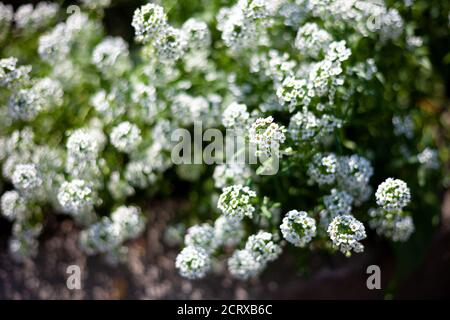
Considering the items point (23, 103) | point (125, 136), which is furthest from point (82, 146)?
point (23, 103)

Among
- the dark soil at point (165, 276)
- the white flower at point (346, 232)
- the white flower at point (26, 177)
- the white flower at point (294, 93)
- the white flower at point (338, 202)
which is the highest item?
the white flower at point (294, 93)

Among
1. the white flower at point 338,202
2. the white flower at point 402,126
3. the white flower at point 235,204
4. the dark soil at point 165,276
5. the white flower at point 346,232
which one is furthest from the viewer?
the dark soil at point 165,276

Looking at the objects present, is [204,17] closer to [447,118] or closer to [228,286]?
[228,286]

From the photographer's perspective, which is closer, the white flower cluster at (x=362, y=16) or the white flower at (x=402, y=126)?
the white flower cluster at (x=362, y=16)

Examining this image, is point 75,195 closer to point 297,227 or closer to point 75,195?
point 75,195

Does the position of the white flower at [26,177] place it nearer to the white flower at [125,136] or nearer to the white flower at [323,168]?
the white flower at [125,136]

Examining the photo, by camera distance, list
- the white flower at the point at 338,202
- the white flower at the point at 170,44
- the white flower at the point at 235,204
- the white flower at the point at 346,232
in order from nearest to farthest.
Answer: the white flower at the point at 346,232 → the white flower at the point at 235,204 → the white flower at the point at 338,202 → the white flower at the point at 170,44

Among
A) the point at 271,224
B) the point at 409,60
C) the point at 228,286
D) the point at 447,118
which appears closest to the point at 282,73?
the point at 271,224

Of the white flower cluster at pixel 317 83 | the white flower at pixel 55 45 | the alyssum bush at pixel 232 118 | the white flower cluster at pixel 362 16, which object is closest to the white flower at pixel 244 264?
A: the alyssum bush at pixel 232 118

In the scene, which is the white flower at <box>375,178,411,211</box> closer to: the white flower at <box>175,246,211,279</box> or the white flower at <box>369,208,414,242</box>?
the white flower at <box>369,208,414,242</box>
